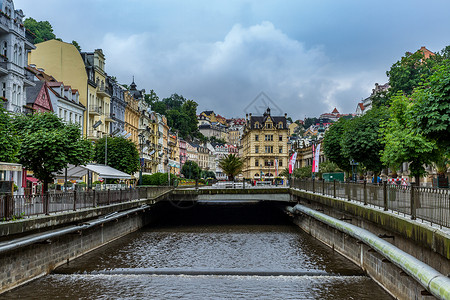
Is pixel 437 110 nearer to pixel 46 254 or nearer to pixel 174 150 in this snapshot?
pixel 46 254

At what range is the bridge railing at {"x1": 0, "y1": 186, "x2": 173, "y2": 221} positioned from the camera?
16.8 m

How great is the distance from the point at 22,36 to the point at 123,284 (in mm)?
26223

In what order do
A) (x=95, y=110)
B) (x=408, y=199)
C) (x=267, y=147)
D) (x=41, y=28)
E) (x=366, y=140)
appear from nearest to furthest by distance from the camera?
1. (x=408, y=199)
2. (x=366, y=140)
3. (x=95, y=110)
4. (x=41, y=28)
5. (x=267, y=147)

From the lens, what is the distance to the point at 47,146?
91.1 ft

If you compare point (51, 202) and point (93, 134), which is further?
point (93, 134)

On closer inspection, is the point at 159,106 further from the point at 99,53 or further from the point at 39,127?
the point at 39,127

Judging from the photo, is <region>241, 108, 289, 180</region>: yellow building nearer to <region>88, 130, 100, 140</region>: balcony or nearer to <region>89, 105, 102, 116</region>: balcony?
<region>89, 105, 102, 116</region>: balcony

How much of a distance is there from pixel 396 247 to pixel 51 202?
13.5 m

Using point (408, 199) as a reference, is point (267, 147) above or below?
above

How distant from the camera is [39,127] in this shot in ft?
100

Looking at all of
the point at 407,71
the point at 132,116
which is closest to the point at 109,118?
the point at 132,116

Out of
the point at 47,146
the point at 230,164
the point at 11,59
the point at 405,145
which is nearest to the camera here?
the point at 47,146

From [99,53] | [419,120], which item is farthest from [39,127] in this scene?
[99,53]

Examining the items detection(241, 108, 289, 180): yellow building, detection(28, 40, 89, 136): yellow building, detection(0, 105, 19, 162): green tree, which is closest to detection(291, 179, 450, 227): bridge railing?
detection(0, 105, 19, 162): green tree
